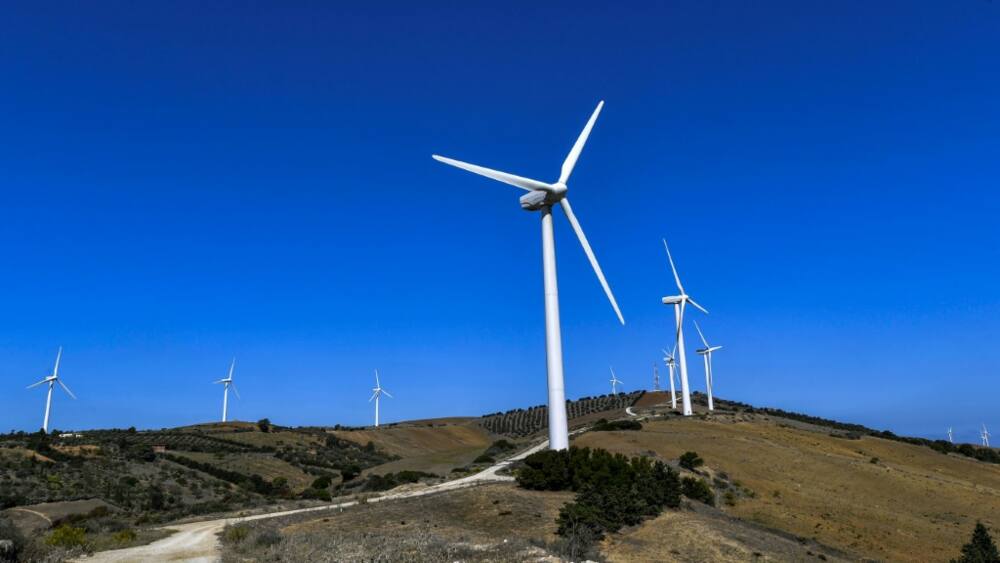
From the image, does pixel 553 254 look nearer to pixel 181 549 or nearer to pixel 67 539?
pixel 181 549

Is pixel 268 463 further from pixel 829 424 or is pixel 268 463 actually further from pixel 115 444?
pixel 829 424

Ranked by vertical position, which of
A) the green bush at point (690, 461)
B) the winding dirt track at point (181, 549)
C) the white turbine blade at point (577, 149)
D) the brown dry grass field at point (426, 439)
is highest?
the white turbine blade at point (577, 149)

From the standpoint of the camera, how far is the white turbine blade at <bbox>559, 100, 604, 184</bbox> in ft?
148

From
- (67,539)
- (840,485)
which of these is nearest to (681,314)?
(840,485)

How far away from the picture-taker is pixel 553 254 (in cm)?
4091

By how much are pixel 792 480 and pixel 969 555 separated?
22100 millimetres

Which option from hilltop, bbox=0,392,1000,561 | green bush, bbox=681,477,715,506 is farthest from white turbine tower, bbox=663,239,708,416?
green bush, bbox=681,477,715,506

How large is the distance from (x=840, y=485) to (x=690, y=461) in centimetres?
1251

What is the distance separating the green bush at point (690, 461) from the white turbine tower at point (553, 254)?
1410 centimetres

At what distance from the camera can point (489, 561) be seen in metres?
21.6

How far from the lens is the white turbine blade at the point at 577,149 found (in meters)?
45.0

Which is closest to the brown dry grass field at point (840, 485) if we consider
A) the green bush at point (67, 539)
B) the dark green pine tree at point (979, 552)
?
the dark green pine tree at point (979, 552)

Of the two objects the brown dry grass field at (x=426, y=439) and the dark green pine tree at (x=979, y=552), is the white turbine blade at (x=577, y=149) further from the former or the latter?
the brown dry grass field at (x=426, y=439)

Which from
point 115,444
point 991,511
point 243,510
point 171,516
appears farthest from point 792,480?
point 115,444
